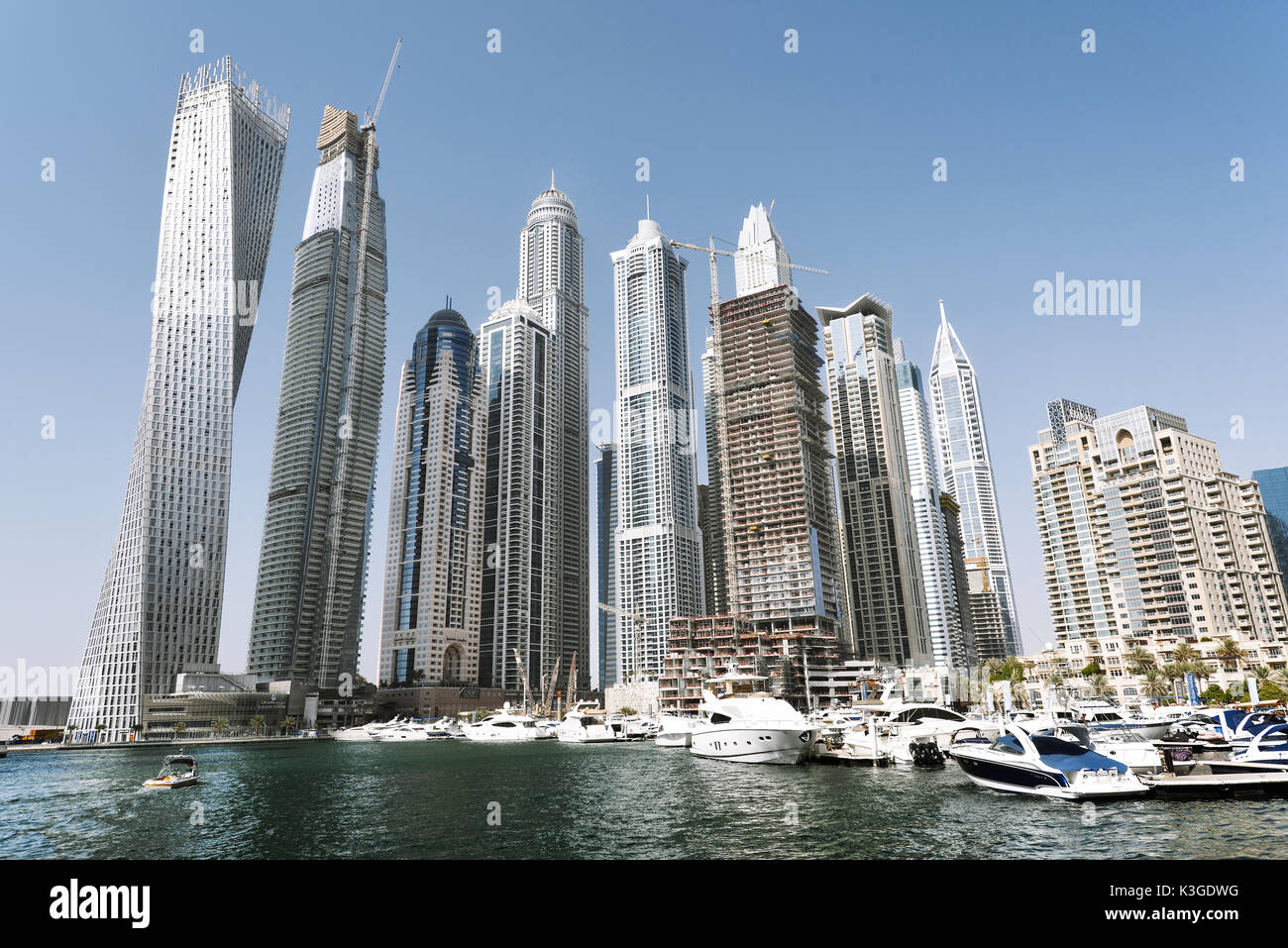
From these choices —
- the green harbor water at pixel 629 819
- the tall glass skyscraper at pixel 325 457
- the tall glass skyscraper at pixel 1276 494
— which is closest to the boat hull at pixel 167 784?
the green harbor water at pixel 629 819

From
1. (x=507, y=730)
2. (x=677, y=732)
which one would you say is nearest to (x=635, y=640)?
(x=507, y=730)

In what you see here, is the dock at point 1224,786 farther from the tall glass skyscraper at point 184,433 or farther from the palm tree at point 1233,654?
the tall glass skyscraper at point 184,433

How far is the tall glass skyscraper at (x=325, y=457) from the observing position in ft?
563

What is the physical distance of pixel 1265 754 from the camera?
98.4 ft

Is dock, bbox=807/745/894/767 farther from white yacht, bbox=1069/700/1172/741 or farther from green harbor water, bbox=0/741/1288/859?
white yacht, bbox=1069/700/1172/741

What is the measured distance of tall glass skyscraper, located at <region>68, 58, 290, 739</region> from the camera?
12138cm

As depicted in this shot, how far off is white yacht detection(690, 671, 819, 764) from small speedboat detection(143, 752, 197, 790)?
118ft

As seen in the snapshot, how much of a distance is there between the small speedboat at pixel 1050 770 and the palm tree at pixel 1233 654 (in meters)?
81.5

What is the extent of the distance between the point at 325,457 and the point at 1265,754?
183 meters

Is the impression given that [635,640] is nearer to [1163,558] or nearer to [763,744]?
[1163,558]

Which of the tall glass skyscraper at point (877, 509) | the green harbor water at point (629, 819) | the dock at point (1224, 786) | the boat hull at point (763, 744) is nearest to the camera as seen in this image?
the green harbor water at point (629, 819)
